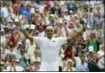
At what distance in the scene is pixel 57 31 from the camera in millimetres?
15945

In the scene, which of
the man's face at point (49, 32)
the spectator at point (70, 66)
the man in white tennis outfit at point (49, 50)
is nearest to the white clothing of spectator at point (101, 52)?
the spectator at point (70, 66)

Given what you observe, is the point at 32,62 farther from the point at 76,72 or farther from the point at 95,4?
the point at 95,4

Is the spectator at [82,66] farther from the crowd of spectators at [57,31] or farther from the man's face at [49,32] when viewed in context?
the man's face at [49,32]

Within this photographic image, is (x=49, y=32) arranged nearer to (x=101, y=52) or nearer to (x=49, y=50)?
(x=49, y=50)

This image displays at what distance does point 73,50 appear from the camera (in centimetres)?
1473

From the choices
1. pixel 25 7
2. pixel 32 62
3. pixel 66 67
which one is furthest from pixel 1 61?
pixel 25 7

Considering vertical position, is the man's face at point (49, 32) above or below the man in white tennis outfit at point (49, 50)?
above

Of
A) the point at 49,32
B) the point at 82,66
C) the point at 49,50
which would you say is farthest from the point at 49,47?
the point at 82,66

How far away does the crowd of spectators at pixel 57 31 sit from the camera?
14.0 m

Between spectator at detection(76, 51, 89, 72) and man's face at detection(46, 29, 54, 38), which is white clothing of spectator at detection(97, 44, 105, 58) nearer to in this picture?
spectator at detection(76, 51, 89, 72)

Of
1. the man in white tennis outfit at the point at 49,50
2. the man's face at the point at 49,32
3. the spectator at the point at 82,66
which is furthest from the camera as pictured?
the spectator at the point at 82,66

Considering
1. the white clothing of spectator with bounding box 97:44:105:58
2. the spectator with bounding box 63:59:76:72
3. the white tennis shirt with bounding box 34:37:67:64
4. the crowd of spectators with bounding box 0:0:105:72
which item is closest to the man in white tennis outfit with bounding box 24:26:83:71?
the white tennis shirt with bounding box 34:37:67:64

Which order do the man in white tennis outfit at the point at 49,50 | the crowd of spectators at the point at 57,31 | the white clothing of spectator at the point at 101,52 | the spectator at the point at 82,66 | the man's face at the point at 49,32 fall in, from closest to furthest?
1. the man's face at the point at 49,32
2. the man in white tennis outfit at the point at 49,50
3. the spectator at the point at 82,66
4. the crowd of spectators at the point at 57,31
5. the white clothing of spectator at the point at 101,52

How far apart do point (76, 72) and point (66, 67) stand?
2.27 feet
